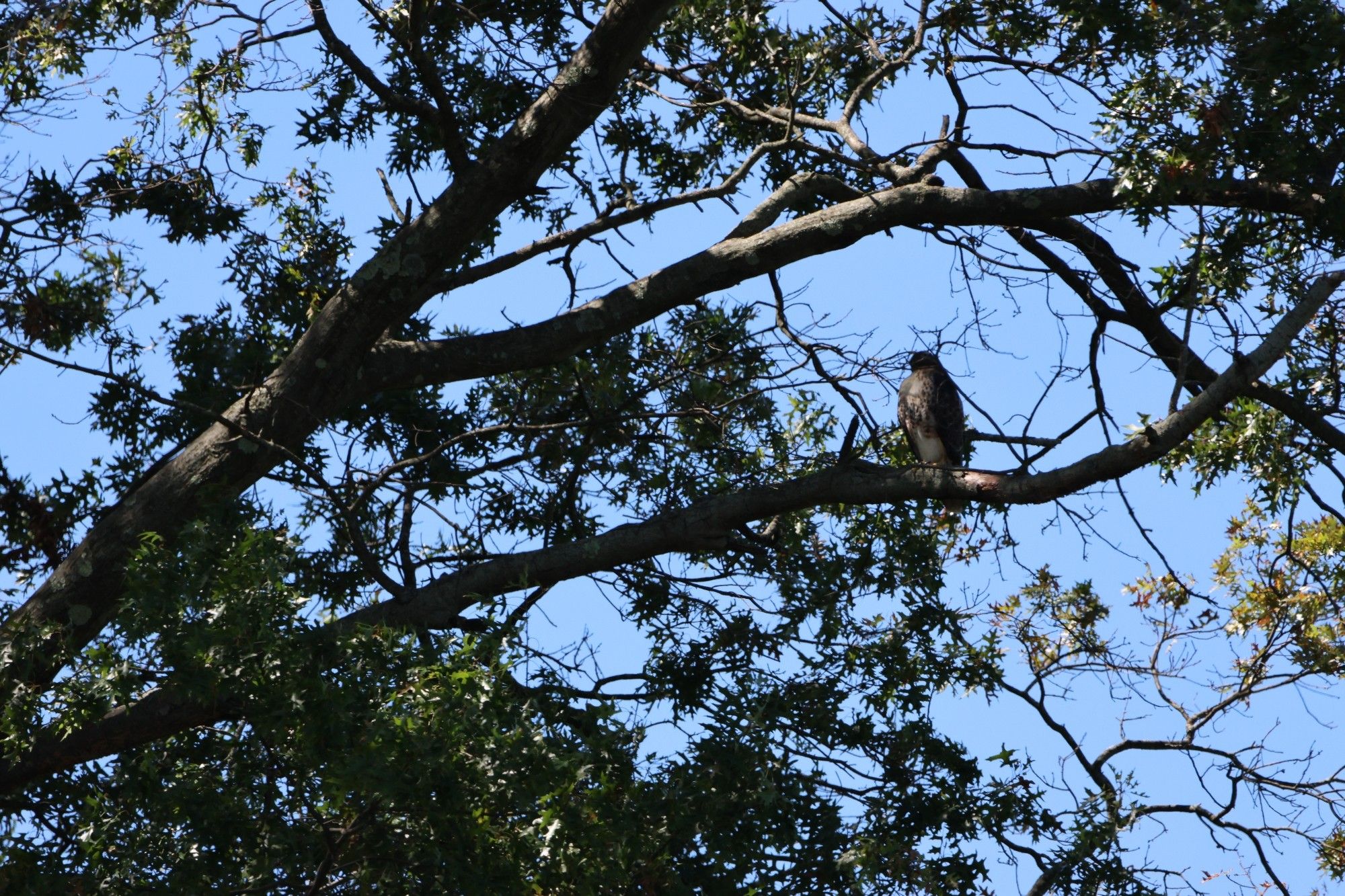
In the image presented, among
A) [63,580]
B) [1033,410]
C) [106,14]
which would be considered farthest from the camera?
[106,14]

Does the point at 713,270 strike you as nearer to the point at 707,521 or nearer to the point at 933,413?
the point at 707,521

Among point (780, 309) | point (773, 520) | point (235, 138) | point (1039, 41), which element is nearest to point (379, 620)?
point (773, 520)

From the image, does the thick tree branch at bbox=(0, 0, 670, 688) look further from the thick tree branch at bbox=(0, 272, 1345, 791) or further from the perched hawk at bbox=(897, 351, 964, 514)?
the perched hawk at bbox=(897, 351, 964, 514)

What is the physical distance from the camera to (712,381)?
216 inches

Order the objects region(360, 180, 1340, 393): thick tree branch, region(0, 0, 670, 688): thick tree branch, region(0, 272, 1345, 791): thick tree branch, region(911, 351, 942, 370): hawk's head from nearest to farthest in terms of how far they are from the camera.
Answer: region(0, 272, 1345, 791): thick tree branch → region(0, 0, 670, 688): thick tree branch → region(360, 180, 1340, 393): thick tree branch → region(911, 351, 942, 370): hawk's head

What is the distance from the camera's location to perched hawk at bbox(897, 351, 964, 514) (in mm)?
6473

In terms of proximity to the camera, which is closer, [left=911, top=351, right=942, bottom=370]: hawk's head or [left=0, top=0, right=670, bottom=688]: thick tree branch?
[left=0, top=0, right=670, bottom=688]: thick tree branch

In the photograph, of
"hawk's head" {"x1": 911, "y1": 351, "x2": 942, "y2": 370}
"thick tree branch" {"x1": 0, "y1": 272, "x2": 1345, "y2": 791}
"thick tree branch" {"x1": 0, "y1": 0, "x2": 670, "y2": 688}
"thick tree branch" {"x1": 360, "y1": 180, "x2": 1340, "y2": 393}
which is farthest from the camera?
"hawk's head" {"x1": 911, "y1": 351, "x2": 942, "y2": 370}

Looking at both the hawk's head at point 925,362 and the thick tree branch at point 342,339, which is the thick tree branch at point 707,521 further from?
the hawk's head at point 925,362

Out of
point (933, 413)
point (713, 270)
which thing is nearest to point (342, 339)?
point (713, 270)

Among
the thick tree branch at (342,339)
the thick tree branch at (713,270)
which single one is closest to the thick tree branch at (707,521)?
the thick tree branch at (342,339)

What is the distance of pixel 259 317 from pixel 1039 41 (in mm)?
3611

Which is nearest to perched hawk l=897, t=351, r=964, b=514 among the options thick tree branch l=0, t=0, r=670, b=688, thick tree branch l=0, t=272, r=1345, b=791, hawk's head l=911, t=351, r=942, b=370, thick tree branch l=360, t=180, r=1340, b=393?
hawk's head l=911, t=351, r=942, b=370

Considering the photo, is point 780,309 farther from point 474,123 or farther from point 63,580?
point 63,580
